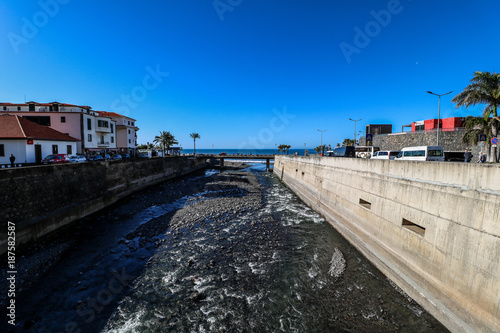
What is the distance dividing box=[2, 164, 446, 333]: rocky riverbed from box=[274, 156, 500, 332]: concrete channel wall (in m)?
0.88

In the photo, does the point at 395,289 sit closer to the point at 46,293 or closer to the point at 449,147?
the point at 46,293

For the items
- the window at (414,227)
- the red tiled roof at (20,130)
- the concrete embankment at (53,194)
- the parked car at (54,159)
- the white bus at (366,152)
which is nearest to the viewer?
the window at (414,227)

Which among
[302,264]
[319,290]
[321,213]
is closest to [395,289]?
[319,290]

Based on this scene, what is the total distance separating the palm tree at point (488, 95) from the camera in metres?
21.8

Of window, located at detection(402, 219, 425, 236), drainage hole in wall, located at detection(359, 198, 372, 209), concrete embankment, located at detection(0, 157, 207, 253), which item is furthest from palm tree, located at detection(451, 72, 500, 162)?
concrete embankment, located at detection(0, 157, 207, 253)

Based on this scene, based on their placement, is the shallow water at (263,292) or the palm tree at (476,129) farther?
the palm tree at (476,129)

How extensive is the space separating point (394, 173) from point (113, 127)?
6146cm

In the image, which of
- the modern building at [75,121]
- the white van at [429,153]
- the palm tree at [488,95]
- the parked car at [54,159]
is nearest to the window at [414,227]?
the white van at [429,153]

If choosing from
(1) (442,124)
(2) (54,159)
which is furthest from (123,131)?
(1) (442,124)

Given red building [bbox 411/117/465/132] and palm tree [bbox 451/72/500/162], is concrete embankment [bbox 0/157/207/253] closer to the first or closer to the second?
palm tree [bbox 451/72/500/162]

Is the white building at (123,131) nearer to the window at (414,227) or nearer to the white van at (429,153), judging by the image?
the white van at (429,153)

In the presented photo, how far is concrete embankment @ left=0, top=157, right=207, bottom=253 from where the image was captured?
12.5 meters

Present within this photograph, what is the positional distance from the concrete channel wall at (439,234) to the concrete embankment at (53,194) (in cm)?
2015

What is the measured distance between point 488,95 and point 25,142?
177 ft
